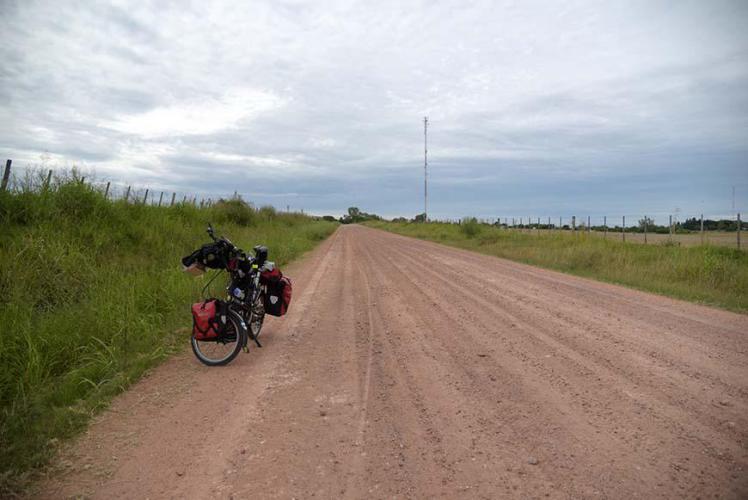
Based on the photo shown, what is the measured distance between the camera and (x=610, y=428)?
3596 mm

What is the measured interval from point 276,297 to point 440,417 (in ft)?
9.35

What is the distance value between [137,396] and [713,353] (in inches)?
244

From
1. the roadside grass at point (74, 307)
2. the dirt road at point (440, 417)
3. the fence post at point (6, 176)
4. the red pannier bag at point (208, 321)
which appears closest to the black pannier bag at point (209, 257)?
the red pannier bag at point (208, 321)

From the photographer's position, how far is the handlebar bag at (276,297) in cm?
589

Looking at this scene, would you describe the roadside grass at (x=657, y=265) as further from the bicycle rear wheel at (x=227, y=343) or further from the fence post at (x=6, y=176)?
the fence post at (x=6, y=176)

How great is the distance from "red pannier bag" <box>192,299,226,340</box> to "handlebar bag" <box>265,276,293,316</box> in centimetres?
86

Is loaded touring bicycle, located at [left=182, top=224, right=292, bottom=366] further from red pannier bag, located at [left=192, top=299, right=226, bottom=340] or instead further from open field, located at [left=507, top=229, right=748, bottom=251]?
open field, located at [left=507, top=229, right=748, bottom=251]

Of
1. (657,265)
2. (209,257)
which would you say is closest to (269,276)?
(209,257)

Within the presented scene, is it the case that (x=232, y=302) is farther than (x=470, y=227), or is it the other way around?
(x=470, y=227)

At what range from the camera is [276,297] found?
19.4 ft

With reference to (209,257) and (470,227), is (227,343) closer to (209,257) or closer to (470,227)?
(209,257)

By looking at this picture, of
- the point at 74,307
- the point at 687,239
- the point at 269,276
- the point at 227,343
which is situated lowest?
the point at 227,343

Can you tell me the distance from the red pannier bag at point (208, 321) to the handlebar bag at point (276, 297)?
855 millimetres

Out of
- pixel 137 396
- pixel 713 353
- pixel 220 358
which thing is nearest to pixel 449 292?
pixel 713 353
